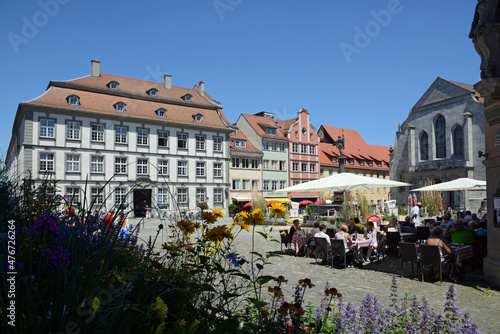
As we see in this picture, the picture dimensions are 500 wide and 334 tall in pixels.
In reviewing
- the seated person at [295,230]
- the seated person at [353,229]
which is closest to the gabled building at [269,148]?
the seated person at [295,230]

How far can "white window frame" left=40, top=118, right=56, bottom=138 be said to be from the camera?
1267 inches

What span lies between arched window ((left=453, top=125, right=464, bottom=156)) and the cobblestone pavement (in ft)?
115

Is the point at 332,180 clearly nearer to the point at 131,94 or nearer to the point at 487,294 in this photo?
the point at 487,294

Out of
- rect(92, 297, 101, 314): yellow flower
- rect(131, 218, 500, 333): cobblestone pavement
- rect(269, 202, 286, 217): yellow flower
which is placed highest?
rect(269, 202, 286, 217): yellow flower

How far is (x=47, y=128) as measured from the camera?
32.5 metres

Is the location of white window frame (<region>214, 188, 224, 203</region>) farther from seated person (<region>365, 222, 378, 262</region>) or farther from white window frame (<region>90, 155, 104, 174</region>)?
seated person (<region>365, 222, 378, 262</region>)

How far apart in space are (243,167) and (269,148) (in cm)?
503

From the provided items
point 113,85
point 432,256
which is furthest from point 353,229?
point 113,85

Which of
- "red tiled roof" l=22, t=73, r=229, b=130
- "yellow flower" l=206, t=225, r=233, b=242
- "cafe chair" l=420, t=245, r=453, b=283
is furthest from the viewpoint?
"red tiled roof" l=22, t=73, r=229, b=130

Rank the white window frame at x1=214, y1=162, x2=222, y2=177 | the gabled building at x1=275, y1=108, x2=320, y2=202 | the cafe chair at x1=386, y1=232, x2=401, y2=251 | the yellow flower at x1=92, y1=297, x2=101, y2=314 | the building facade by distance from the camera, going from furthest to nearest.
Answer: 1. the gabled building at x1=275, y1=108, x2=320, y2=202
2. the white window frame at x1=214, y1=162, x2=222, y2=177
3. the building facade
4. the cafe chair at x1=386, y1=232, x2=401, y2=251
5. the yellow flower at x1=92, y1=297, x2=101, y2=314

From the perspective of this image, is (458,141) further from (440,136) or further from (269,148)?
(269,148)

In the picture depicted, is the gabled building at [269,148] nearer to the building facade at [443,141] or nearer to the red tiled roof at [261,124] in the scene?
the red tiled roof at [261,124]

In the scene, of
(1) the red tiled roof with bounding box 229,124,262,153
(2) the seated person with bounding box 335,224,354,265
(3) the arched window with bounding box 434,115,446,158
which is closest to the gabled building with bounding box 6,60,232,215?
(1) the red tiled roof with bounding box 229,124,262,153

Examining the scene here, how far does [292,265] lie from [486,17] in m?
6.81
